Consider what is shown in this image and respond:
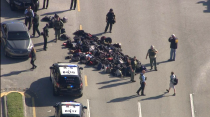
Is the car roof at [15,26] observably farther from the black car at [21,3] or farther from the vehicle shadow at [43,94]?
the vehicle shadow at [43,94]

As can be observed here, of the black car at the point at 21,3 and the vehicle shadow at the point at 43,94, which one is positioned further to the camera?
the black car at the point at 21,3

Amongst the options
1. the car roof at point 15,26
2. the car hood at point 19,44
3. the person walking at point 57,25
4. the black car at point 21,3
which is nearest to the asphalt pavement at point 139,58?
the black car at point 21,3

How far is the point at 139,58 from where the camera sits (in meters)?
41.0

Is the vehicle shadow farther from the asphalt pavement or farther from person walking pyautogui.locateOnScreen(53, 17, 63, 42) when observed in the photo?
person walking pyautogui.locateOnScreen(53, 17, 63, 42)

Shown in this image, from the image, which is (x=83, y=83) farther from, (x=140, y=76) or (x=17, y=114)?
(x=17, y=114)

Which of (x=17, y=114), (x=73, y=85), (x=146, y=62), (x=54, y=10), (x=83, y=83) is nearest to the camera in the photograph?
(x=17, y=114)

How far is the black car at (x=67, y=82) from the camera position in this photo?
35.0 metres

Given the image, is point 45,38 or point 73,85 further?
point 45,38

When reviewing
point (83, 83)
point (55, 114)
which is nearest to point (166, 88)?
point (83, 83)

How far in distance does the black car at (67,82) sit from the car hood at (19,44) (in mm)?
3928

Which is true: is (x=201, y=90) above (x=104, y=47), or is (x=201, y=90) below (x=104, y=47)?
below

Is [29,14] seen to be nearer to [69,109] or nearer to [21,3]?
[21,3]

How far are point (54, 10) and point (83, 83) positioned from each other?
987cm

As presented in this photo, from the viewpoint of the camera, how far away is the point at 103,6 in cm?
4700
